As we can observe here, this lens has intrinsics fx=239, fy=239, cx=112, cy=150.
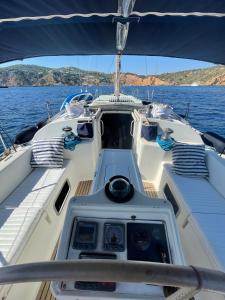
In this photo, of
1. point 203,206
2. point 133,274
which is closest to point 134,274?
point 133,274

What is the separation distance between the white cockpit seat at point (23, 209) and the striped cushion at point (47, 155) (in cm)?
11

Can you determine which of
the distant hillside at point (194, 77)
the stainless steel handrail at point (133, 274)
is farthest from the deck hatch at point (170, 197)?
the distant hillside at point (194, 77)

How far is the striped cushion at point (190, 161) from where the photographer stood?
4.18 metres

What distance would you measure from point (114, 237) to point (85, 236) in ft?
0.75

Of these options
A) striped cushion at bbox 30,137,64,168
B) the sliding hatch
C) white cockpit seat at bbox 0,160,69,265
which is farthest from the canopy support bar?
the sliding hatch

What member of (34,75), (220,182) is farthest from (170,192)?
(34,75)

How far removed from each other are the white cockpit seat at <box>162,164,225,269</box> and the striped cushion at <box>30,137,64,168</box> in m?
2.02

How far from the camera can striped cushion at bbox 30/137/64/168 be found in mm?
4430

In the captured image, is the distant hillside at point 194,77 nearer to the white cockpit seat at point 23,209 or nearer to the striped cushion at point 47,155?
the striped cushion at point 47,155

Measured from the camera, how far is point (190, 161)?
166 inches

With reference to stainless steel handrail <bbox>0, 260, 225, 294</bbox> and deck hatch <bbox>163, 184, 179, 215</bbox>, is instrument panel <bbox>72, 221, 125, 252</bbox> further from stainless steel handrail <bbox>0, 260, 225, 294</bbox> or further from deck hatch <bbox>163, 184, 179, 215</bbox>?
deck hatch <bbox>163, 184, 179, 215</bbox>

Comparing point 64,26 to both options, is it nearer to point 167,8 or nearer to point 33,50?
point 33,50

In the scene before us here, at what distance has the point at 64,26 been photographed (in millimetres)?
2947

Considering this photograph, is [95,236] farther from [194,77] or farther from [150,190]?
[194,77]
